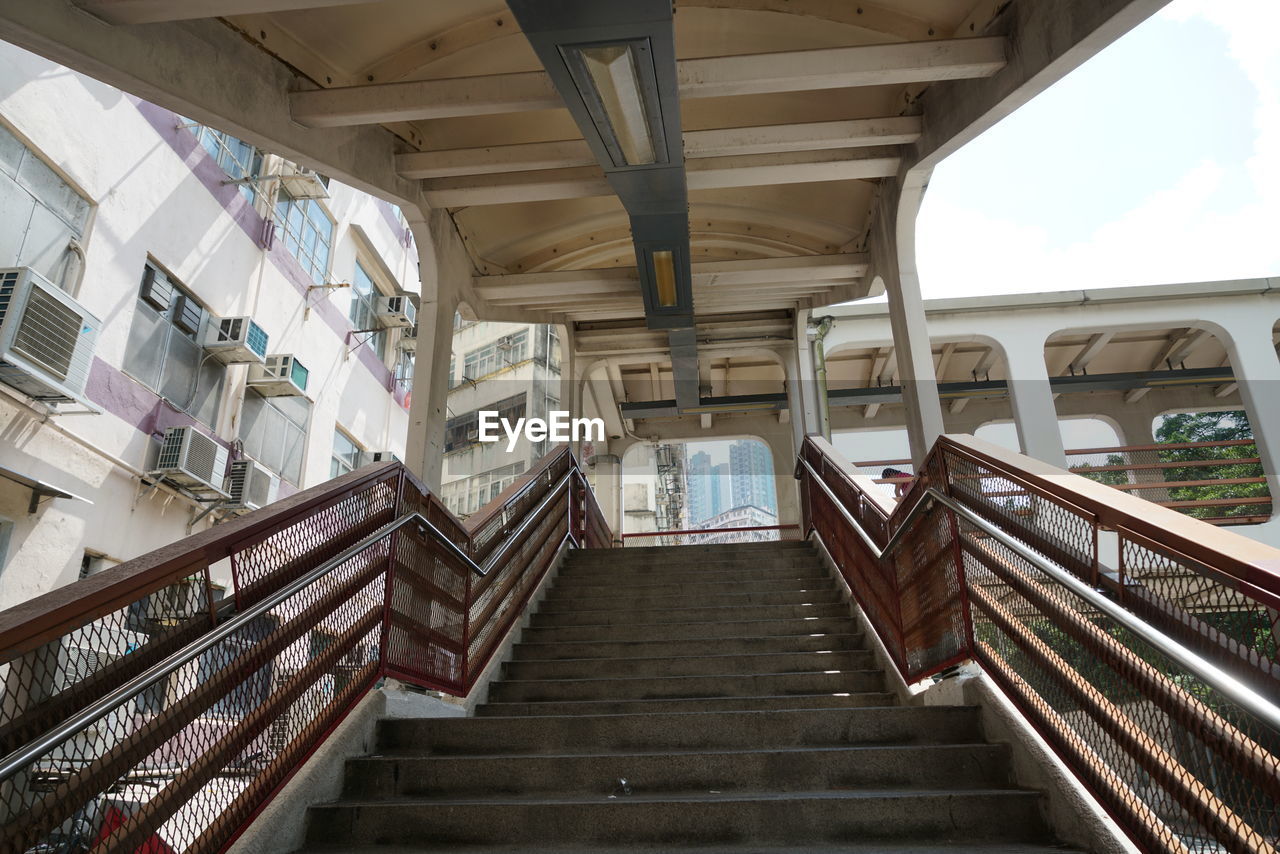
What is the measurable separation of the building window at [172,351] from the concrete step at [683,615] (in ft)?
19.2

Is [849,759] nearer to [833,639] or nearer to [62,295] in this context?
[833,639]

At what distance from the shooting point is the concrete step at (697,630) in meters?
4.91

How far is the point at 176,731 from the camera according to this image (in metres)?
1.99

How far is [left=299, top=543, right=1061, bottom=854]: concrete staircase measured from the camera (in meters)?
2.54

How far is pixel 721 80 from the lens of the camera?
4.33 meters

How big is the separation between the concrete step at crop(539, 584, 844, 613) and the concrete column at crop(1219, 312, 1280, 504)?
741 cm

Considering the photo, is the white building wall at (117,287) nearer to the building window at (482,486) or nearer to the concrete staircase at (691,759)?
the concrete staircase at (691,759)

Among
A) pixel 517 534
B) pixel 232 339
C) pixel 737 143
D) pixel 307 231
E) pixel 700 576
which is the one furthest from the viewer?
pixel 307 231

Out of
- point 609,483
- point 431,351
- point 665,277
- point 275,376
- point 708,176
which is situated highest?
point 275,376

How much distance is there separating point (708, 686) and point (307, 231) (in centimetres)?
1106

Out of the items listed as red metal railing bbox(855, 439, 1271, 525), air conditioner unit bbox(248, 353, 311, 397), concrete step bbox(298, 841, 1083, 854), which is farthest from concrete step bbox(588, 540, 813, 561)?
air conditioner unit bbox(248, 353, 311, 397)

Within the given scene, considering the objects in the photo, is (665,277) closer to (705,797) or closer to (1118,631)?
(705,797)

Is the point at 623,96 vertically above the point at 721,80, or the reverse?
the point at 721,80

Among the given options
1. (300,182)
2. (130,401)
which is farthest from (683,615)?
(300,182)
